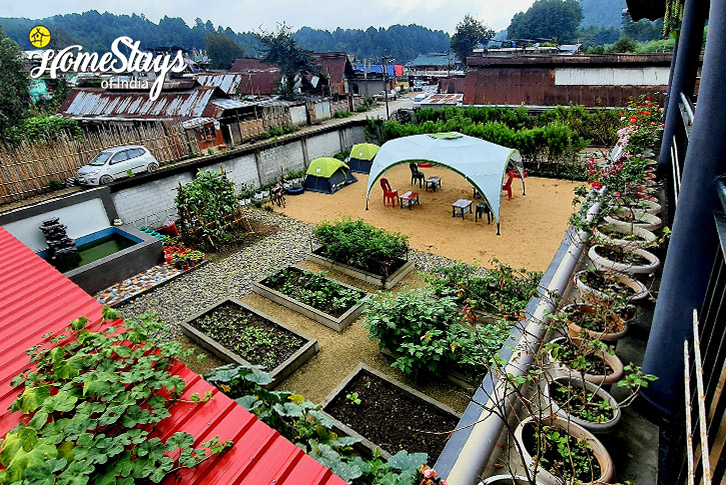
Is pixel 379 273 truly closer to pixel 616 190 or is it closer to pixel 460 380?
pixel 460 380

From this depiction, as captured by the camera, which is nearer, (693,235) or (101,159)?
(693,235)

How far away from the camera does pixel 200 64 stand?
6031cm

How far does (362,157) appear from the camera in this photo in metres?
19.1

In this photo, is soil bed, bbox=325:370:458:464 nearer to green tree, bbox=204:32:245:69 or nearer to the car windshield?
the car windshield

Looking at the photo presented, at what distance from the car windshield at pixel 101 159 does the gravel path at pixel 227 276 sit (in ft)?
17.7

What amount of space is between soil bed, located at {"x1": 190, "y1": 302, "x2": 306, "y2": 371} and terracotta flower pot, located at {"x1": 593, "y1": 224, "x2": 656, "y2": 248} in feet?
17.5

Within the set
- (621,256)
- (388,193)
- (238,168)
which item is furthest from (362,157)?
(621,256)

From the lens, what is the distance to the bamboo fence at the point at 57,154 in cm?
1130

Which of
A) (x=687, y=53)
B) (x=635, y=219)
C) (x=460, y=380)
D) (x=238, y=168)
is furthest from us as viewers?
(x=238, y=168)

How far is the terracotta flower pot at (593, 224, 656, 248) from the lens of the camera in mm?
3783

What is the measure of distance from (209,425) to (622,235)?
4.39 m

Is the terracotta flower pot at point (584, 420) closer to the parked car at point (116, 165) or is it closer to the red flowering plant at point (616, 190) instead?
the red flowering plant at point (616, 190)

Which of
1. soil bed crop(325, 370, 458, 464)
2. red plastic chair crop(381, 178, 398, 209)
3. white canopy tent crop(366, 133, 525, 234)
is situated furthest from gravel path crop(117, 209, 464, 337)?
soil bed crop(325, 370, 458, 464)

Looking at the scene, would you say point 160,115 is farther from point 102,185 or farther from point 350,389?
point 350,389
